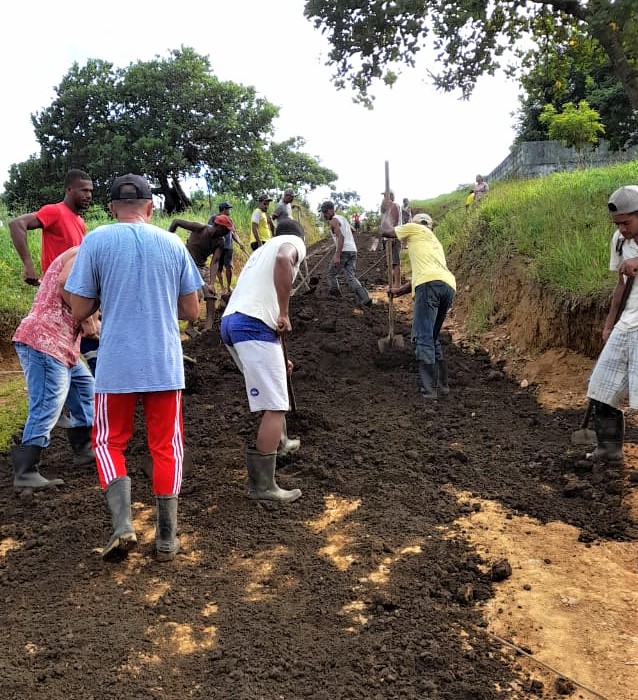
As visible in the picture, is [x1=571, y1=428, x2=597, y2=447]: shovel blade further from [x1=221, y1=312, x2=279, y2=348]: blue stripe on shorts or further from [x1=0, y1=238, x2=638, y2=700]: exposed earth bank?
Answer: [x1=221, y1=312, x2=279, y2=348]: blue stripe on shorts

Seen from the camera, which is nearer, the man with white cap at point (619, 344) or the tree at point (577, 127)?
the man with white cap at point (619, 344)

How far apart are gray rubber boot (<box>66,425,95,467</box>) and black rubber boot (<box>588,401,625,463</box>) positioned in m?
3.50

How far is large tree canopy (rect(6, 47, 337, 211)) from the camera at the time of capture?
21.0 metres

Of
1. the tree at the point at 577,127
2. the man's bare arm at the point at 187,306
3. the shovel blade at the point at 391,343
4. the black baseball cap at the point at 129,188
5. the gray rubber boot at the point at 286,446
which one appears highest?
the tree at the point at 577,127

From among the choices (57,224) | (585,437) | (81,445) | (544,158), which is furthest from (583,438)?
(544,158)

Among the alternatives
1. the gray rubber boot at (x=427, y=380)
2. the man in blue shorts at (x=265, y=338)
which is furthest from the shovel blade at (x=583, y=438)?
the man in blue shorts at (x=265, y=338)

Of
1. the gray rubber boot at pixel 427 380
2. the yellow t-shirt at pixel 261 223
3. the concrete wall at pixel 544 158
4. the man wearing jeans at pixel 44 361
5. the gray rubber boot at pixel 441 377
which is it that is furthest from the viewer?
the concrete wall at pixel 544 158

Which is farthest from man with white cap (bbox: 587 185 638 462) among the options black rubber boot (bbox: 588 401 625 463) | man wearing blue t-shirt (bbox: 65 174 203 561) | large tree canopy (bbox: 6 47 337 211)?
large tree canopy (bbox: 6 47 337 211)

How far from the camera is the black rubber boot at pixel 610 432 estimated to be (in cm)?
405

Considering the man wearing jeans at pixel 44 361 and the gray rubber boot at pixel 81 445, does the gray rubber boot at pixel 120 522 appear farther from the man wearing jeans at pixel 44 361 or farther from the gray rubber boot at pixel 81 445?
the gray rubber boot at pixel 81 445

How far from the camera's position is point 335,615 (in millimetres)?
2625

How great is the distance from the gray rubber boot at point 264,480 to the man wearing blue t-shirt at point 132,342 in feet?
2.13

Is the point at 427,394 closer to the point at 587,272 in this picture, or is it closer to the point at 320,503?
the point at 587,272

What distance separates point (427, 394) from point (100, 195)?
57.3ft
